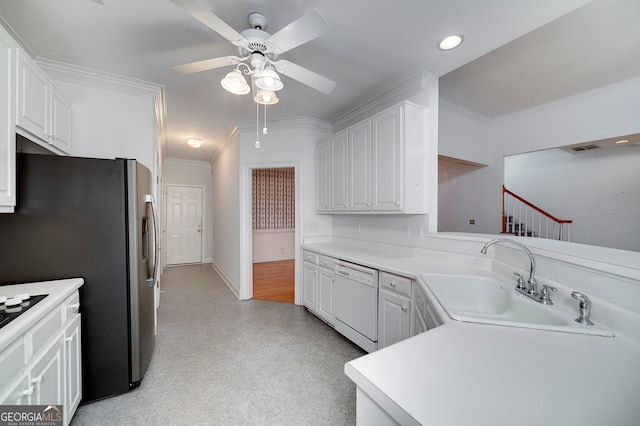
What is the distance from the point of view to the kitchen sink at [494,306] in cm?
103

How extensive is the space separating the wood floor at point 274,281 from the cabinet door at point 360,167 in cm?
197

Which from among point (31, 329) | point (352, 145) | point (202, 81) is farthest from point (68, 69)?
point (352, 145)

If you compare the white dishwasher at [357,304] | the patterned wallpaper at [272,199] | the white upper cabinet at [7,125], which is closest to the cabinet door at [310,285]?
the white dishwasher at [357,304]

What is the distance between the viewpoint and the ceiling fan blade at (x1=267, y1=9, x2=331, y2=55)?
3.96 ft

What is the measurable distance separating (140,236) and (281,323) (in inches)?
72.7

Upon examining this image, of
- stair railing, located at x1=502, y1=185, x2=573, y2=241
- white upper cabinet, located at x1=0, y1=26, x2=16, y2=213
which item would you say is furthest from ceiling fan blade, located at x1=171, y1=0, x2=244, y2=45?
stair railing, located at x1=502, y1=185, x2=573, y2=241

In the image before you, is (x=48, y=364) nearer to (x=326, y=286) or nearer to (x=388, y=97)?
(x=326, y=286)

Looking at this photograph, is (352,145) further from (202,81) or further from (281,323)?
(281,323)

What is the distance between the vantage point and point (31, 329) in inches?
45.0

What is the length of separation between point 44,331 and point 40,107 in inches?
61.5

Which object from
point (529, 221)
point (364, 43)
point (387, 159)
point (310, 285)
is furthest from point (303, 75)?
point (529, 221)

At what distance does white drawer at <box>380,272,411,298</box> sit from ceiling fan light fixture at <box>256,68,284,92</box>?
1.65 meters

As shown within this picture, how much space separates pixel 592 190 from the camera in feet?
16.1

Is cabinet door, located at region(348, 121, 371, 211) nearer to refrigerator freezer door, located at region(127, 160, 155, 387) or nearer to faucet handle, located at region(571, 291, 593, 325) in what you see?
faucet handle, located at region(571, 291, 593, 325)
